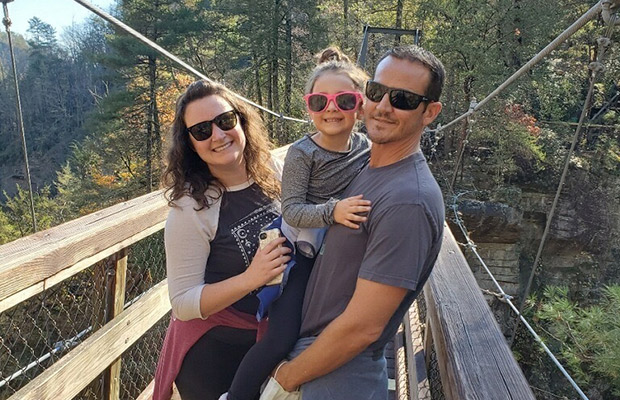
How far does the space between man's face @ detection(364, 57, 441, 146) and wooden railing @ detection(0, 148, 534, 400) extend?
0.41 meters

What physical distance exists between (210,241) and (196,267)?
0.23ft

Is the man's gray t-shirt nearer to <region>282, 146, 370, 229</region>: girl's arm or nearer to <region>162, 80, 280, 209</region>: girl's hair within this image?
<region>282, 146, 370, 229</region>: girl's arm

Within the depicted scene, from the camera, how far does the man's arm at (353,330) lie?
0.75 meters

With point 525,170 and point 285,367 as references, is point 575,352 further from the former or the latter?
point 525,170

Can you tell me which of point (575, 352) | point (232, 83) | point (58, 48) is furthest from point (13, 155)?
point (575, 352)

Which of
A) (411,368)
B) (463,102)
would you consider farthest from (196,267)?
(463,102)

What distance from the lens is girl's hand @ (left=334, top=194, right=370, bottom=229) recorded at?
808 millimetres

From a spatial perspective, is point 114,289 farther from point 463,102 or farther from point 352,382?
point 463,102

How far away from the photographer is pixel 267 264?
100cm

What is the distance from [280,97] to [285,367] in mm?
14945

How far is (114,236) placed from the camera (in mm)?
1208

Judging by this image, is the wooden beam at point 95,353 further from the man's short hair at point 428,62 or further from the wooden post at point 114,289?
the man's short hair at point 428,62

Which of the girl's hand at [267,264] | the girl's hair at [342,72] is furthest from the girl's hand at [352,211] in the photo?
the girl's hair at [342,72]

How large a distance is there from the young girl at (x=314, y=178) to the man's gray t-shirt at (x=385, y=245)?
55mm
